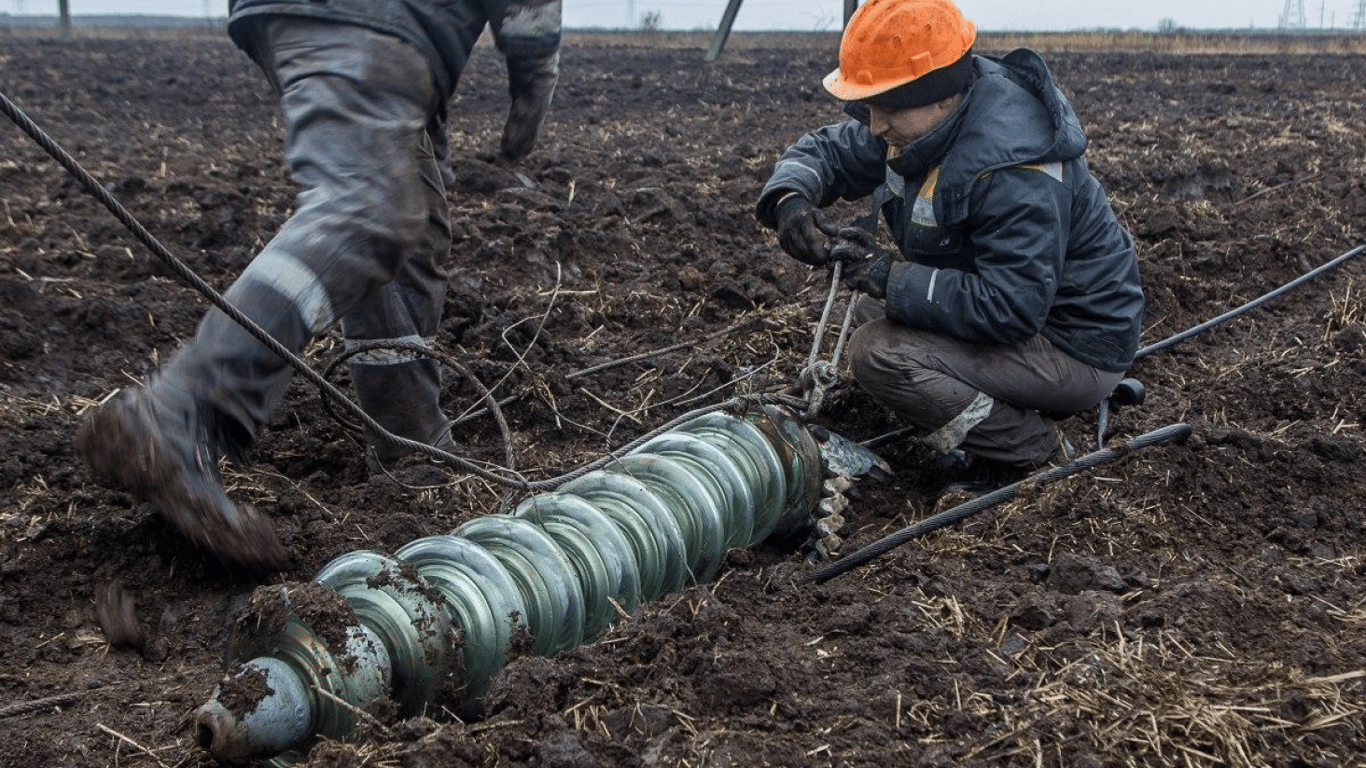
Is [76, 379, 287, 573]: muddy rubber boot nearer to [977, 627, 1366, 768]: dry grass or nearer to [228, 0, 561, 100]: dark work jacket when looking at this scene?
[228, 0, 561, 100]: dark work jacket

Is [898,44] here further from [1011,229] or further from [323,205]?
[323,205]

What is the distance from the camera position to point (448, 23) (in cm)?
401

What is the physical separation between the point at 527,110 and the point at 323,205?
55.8 inches

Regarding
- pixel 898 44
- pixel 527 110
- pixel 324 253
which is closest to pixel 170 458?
pixel 324 253

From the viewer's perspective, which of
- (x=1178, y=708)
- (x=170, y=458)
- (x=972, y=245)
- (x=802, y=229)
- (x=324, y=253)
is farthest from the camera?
(x=802, y=229)

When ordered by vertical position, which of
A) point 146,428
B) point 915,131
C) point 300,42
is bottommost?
point 146,428

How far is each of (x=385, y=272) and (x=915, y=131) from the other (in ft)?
5.62

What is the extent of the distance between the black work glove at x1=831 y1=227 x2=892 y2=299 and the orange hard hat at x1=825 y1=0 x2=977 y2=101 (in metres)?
0.49

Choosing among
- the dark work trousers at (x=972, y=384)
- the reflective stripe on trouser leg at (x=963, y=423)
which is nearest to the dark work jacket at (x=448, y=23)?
the dark work trousers at (x=972, y=384)

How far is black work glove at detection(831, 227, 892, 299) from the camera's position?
4316mm

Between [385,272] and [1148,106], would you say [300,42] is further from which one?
[1148,106]

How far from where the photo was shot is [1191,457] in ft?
14.1

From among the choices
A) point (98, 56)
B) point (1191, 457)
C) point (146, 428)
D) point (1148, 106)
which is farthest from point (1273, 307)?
point (98, 56)

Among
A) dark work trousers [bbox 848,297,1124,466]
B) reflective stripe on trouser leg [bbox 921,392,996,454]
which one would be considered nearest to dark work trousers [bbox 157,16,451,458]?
dark work trousers [bbox 848,297,1124,466]
